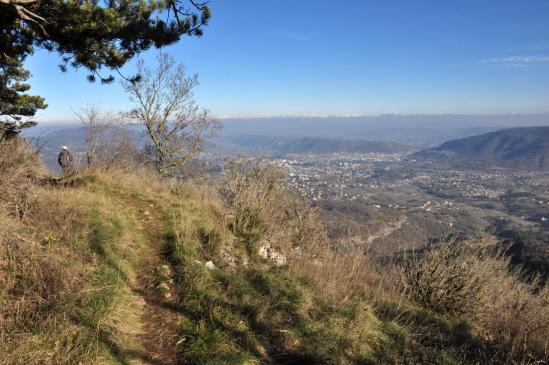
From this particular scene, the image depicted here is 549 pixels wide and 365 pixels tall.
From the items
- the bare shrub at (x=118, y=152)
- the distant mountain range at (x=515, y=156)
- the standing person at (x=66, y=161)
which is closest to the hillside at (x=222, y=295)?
the standing person at (x=66, y=161)

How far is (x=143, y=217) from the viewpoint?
682cm

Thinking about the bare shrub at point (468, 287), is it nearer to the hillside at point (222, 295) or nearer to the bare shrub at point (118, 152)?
the hillside at point (222, 295)

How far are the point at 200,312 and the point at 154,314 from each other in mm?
494

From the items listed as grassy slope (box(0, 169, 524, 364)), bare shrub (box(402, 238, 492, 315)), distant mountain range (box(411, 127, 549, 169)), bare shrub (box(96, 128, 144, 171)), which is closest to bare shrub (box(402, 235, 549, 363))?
bare shrub (box(402, 238, 492, 315))

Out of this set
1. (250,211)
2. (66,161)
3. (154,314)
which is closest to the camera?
(154,314)

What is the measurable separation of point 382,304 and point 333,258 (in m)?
1.13

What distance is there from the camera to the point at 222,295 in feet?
13.2

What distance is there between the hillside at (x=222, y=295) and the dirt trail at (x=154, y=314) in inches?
0.6

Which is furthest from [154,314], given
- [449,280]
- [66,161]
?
[66,161]

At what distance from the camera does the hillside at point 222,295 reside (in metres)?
2.92

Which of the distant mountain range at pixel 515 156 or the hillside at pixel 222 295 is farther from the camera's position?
the distant mountain range at pixel 515 156

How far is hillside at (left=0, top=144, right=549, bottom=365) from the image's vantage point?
9.58 ft

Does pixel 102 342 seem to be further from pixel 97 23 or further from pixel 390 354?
pixel 97 23

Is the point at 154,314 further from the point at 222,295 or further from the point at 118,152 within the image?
the point at 118,152
